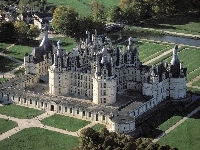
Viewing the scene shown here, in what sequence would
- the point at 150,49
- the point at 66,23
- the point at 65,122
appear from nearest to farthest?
1. the point at 65,122
2. the point at 150,49
3. the point at 66,23

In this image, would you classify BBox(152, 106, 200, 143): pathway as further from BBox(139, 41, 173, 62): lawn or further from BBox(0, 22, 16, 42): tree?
BBox(0, 22, 16, 42): tree

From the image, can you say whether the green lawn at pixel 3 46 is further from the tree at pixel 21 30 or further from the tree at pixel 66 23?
the tree at pixel 66 23

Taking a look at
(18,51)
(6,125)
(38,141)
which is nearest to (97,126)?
(38,141)

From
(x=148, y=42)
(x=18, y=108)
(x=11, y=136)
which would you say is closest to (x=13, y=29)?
(x=148, y=42)

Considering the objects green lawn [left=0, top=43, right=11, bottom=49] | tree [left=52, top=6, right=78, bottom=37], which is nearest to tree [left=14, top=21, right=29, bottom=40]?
green lawn [left=0, top=43, right=11, bottom=49]

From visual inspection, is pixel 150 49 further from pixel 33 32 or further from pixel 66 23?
pixel 33 32
